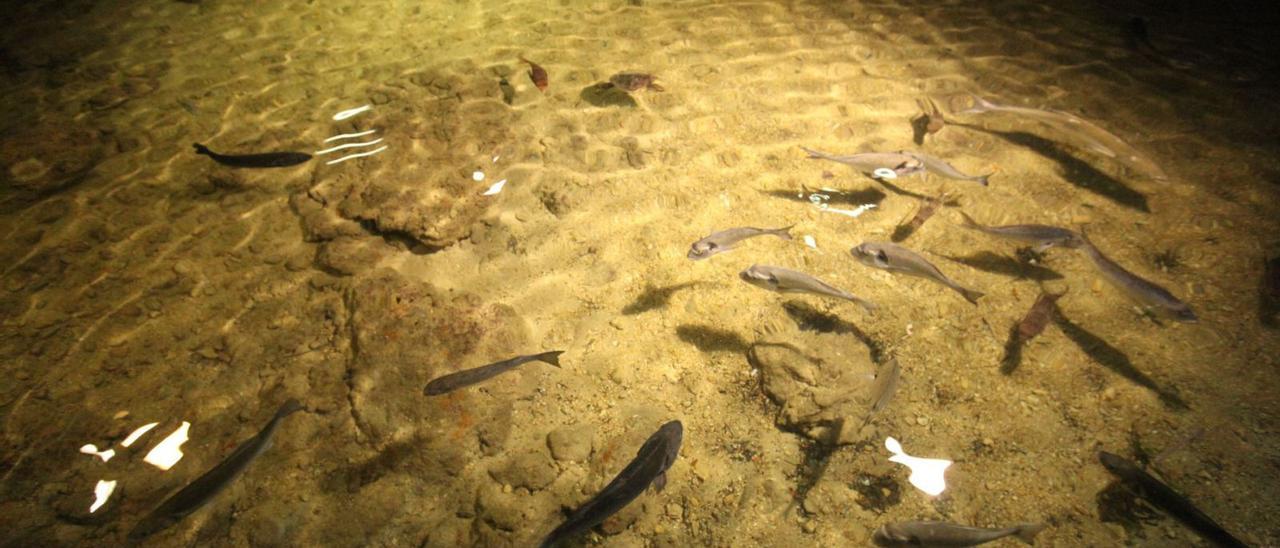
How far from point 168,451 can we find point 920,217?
5.65 m

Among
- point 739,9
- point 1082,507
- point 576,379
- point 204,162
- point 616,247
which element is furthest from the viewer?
point 739,9

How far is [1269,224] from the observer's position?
143 inches

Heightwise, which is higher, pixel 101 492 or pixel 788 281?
pixel 788 281

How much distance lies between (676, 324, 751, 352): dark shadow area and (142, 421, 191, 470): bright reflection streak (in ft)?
10.7

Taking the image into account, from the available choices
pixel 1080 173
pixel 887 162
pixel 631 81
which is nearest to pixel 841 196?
pixel 887 162

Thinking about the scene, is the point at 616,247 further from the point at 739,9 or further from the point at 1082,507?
the point at 739,9

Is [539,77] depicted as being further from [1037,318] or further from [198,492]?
[1037,318]

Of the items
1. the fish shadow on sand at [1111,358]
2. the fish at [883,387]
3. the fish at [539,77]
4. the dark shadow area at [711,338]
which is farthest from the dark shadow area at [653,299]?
the fish at [539,77]

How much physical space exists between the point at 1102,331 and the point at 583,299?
11.9 ft

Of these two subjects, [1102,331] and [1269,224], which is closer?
[1102,331]

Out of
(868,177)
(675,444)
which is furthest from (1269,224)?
(675,444)

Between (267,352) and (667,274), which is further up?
(667,274)

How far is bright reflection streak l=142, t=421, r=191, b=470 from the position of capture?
2850mm

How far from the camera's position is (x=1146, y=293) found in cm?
291
